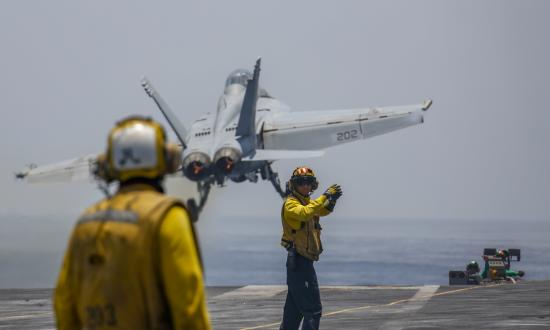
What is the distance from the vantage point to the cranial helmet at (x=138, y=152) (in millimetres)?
5969

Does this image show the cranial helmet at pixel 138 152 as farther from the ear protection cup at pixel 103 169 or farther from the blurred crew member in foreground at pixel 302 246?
the blurred crew member in foreground at pixel 302 246

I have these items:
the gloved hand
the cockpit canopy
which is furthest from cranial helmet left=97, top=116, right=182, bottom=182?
the cockpit canopy

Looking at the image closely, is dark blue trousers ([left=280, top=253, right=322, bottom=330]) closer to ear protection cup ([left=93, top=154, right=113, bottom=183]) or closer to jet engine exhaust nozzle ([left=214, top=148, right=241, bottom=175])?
ear protection cup ([left=93, top=154, right=113, bottom=183])

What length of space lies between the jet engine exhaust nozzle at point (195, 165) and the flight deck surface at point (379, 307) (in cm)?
2526

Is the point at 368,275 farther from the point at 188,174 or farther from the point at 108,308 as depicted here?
the point at 108,308

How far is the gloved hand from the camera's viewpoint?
12891 millimetres

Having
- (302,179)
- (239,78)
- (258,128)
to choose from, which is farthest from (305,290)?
(239,78)

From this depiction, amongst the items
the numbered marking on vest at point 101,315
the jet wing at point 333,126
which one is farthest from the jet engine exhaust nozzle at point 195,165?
the numbered marking on vest at point 101,315

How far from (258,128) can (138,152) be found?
61.3 m

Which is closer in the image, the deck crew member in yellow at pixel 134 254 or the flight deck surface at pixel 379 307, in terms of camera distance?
the deck crew member in yellow at pixel 134 254

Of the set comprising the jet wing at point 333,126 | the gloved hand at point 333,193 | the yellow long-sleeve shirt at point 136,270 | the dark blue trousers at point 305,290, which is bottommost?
the dark blue trousers at point 305,290

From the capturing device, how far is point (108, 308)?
5.91 metres

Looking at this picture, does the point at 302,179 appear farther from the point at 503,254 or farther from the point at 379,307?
the point at 503,254

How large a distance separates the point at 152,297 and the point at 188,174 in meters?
47.1
